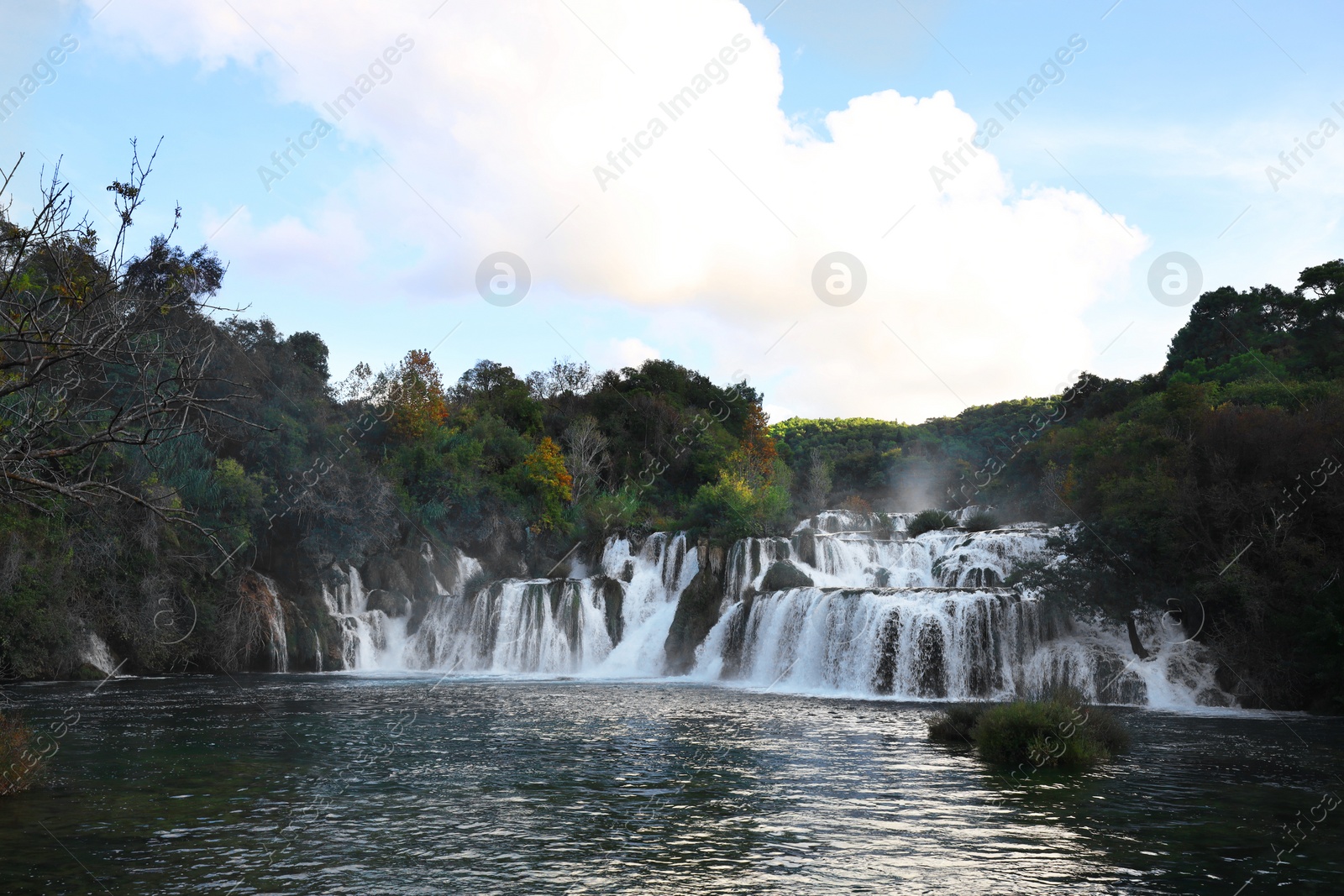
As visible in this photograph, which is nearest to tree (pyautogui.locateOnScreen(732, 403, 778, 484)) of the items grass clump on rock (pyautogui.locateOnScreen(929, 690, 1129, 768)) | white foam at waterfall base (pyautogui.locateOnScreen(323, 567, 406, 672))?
white foam at waterfall base (pyautogui.locateOnScreen(323, 567, 406, 672))

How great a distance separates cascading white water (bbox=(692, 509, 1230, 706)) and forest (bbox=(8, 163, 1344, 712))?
1.10 metres

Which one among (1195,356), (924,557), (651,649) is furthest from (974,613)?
(1195,356)

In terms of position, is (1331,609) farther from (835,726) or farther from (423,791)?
(423,791)

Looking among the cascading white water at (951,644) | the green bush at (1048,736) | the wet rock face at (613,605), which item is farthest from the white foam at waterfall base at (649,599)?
the green bush at (1048,736)

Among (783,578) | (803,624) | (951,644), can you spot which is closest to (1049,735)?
(951,644)

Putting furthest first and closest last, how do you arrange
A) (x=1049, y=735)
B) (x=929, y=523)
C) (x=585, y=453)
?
1. (x=585, y=453)
2. (x=929, y=523)
3. (x=1049, y=735)

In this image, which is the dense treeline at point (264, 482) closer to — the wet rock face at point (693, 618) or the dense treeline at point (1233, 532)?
the wet rock face at point (693, 618)

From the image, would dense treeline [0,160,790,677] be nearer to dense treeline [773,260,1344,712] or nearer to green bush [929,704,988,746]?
green bush [929,704,988,746]

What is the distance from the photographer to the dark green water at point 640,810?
8836 mm

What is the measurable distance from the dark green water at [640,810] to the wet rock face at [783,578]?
14.1 metres

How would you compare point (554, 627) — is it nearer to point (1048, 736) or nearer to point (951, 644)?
point (951, 644)

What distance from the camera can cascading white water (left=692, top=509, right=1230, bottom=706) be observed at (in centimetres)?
2527

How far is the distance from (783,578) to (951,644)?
9022mm

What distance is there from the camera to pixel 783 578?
114 ft
